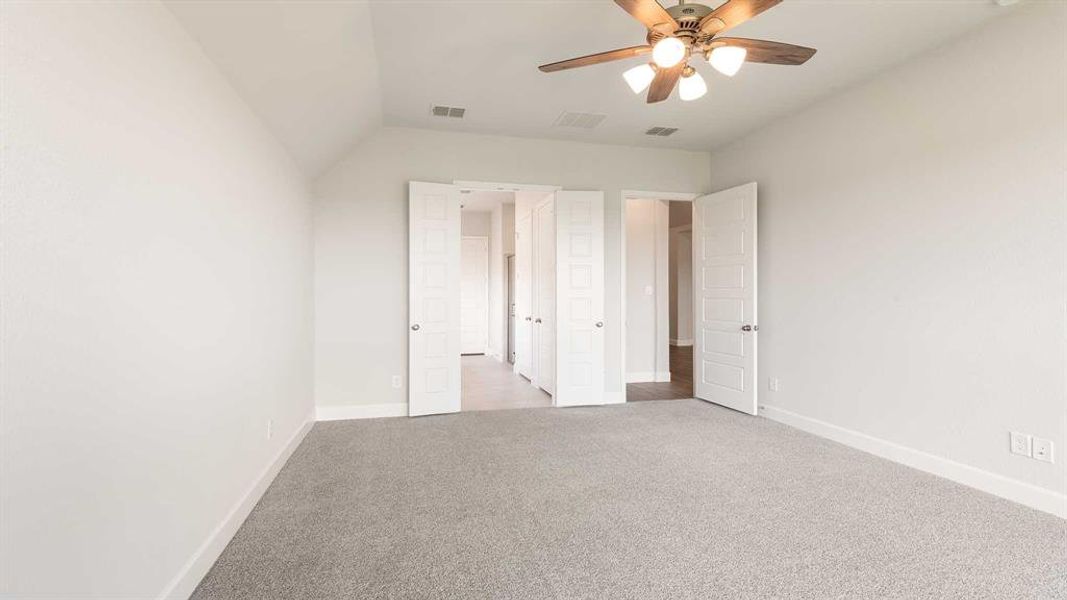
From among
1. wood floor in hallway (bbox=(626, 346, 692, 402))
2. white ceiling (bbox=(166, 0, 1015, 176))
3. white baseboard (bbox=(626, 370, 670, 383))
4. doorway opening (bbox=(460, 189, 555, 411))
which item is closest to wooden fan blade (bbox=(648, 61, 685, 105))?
white ceiling (bbox=(166, 0, 1015, 176))

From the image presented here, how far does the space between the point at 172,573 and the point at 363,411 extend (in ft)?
9.16

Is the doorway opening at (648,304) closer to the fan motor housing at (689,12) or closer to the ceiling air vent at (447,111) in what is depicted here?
the ceiling air vent at (447,111)

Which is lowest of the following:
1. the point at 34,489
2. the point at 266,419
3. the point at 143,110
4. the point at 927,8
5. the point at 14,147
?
the point at 266,419

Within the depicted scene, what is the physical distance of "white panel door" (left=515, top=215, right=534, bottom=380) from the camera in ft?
20.8

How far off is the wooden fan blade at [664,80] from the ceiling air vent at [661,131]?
77.7 inches

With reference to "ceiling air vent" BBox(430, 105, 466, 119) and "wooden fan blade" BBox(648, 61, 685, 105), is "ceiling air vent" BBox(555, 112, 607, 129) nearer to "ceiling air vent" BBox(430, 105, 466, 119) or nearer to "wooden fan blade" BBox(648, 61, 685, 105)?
"ceiling air vent" BBox(430, 105, 466, 119)

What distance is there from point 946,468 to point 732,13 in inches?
122

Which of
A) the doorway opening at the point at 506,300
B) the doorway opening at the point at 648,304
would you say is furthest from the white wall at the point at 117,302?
the doorway opening at the point at 648,304

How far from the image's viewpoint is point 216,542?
6.86ft

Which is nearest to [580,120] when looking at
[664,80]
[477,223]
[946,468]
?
[664,80]

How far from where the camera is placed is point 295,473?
307 cm

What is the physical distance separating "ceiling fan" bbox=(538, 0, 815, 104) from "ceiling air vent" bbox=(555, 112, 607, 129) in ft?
5.93

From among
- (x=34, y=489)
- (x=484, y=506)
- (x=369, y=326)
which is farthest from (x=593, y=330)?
(x=34, y=489)

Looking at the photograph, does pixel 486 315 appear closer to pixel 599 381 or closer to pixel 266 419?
pixel 599 381
